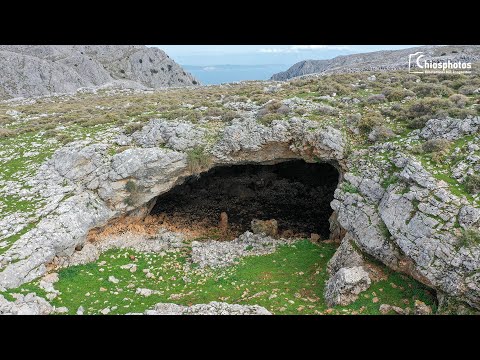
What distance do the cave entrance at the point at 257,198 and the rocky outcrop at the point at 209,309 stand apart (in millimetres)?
9915

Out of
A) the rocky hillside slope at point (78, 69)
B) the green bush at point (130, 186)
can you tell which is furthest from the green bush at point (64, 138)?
the rocky hillside slope at point (78, 69)

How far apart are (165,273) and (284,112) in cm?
1235

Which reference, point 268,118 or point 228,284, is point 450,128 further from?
point 228,284

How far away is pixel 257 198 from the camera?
28562 millimetres

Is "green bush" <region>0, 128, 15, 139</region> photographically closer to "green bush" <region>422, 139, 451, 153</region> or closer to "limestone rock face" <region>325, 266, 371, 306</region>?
"limestone rock face" <region>325, 266, 371, 306</region>

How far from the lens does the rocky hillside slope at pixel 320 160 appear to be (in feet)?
45.2

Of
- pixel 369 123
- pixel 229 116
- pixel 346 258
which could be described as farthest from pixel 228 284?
pixel 369 123

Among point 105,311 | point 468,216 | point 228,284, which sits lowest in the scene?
point 228,284

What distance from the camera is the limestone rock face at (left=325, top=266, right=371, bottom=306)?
13805 mm

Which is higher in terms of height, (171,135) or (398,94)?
(398,94)

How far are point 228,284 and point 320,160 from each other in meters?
9.56

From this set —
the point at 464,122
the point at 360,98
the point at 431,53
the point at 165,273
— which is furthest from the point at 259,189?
the point at 431,53

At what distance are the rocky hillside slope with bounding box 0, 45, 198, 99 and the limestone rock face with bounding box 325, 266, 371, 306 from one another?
58134 millimetres

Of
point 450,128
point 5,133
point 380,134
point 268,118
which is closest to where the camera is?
point 450,128
